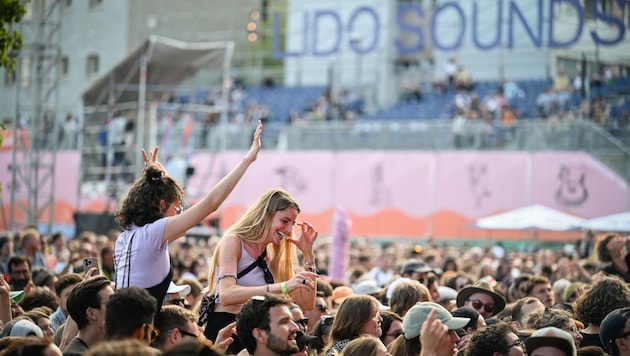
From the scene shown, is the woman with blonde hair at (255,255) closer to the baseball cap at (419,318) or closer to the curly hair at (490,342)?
the baseball cap at (419,318)

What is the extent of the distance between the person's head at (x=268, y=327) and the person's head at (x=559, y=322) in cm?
238

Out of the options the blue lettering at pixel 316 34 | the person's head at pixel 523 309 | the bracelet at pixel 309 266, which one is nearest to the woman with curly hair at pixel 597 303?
the person's head at pixel 523 309

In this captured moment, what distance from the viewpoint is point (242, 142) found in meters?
32.6

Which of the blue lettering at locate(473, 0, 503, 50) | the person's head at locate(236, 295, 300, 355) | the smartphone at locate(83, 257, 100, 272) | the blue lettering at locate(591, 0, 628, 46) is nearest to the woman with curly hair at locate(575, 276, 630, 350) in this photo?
the person's head at locate(236, 295, 300, 355)

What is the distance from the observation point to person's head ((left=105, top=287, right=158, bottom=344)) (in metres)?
5.40

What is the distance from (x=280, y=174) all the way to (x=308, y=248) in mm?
25336

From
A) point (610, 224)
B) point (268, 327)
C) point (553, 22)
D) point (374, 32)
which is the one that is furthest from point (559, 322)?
point (374, 32)

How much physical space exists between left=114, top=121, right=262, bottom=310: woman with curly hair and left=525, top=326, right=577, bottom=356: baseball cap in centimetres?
188

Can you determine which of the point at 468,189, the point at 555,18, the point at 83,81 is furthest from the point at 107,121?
the point at 83,81

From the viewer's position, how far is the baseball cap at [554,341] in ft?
19.3

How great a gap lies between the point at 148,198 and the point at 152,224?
0.20m

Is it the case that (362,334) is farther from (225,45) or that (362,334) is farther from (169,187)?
(225,45)

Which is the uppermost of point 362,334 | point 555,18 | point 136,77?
point 555,18

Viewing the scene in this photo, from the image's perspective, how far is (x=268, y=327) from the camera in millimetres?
6039
